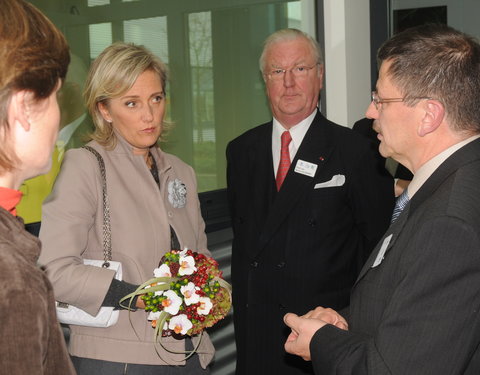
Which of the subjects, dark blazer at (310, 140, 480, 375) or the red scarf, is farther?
dark blazer at (310, 140, 480, 375)

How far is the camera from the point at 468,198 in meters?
1.50

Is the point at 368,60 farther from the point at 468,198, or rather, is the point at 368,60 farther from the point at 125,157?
the point at 468,198

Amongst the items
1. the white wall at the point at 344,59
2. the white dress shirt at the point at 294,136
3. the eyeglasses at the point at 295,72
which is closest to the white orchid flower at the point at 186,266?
the white dress shirt at the point at 294,136

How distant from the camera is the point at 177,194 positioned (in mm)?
2414

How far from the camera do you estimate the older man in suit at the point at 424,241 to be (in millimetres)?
1419

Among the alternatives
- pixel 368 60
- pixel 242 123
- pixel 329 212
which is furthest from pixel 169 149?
pixel 368 60

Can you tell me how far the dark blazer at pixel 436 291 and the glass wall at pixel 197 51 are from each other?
5.84ft

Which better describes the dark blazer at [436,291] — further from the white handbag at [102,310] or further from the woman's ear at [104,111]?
the woman's ear at [104,111]

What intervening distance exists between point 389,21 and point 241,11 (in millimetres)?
1472

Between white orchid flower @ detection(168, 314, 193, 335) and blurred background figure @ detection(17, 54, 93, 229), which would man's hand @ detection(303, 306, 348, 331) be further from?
blurred background figure @ detection(17, 54, 93, 229)

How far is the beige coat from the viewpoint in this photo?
6.72 ft

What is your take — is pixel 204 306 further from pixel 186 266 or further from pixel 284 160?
pixel 284 160

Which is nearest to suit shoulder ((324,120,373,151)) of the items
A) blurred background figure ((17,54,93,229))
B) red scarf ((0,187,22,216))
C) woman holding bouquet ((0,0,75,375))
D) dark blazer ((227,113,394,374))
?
dark blazer ((227,113,394,374))

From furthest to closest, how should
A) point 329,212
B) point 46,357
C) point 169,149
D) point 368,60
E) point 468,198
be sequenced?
point 368,60, point 169,149, point 329,212, point 468,198, point 46,357
